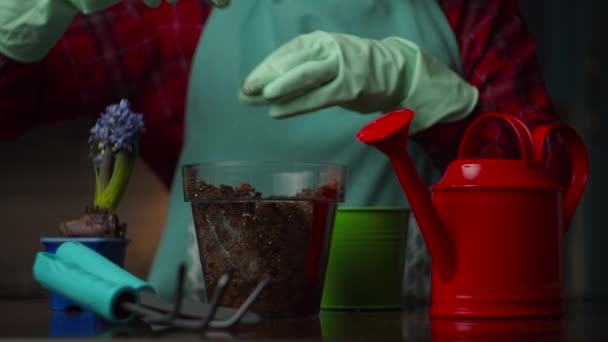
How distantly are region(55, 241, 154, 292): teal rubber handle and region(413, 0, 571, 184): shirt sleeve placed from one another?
2.01 feet

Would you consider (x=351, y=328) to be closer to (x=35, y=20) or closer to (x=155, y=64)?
(x=35, y=20)

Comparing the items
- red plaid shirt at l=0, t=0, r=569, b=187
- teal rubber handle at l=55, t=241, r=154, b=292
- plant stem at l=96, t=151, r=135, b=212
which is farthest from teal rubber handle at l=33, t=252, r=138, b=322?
red plaid shirt at l=0, t=0, r=569, b=187

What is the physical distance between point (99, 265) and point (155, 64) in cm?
70

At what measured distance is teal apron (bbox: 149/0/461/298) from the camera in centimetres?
129

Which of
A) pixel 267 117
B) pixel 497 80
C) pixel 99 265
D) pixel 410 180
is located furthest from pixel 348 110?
pixel 99 265

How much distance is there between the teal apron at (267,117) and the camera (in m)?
1.29

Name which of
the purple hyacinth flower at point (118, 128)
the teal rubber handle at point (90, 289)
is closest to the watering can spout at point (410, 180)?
the teal rubber handle at point (90, 289)

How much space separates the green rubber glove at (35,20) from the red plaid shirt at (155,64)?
17 cm

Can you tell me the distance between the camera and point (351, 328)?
717 millimetres

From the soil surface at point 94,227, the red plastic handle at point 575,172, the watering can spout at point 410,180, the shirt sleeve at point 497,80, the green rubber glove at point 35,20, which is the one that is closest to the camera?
the watering can spout at point 410,180

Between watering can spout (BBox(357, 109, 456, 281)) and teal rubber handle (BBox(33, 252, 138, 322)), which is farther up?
watering can spout (BBox(357, 109, 456, 281))

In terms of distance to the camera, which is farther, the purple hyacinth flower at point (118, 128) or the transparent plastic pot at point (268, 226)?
the purple hyacinth flower at point (118, 128)

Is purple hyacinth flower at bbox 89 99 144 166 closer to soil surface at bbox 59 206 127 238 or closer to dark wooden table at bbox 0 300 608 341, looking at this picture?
soil surface at bbox 59 206 127 238

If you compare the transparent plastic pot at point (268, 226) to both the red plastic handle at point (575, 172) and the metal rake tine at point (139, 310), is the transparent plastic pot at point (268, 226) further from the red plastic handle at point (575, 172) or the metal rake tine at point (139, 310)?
the red plastic handle at point (575, 172)
